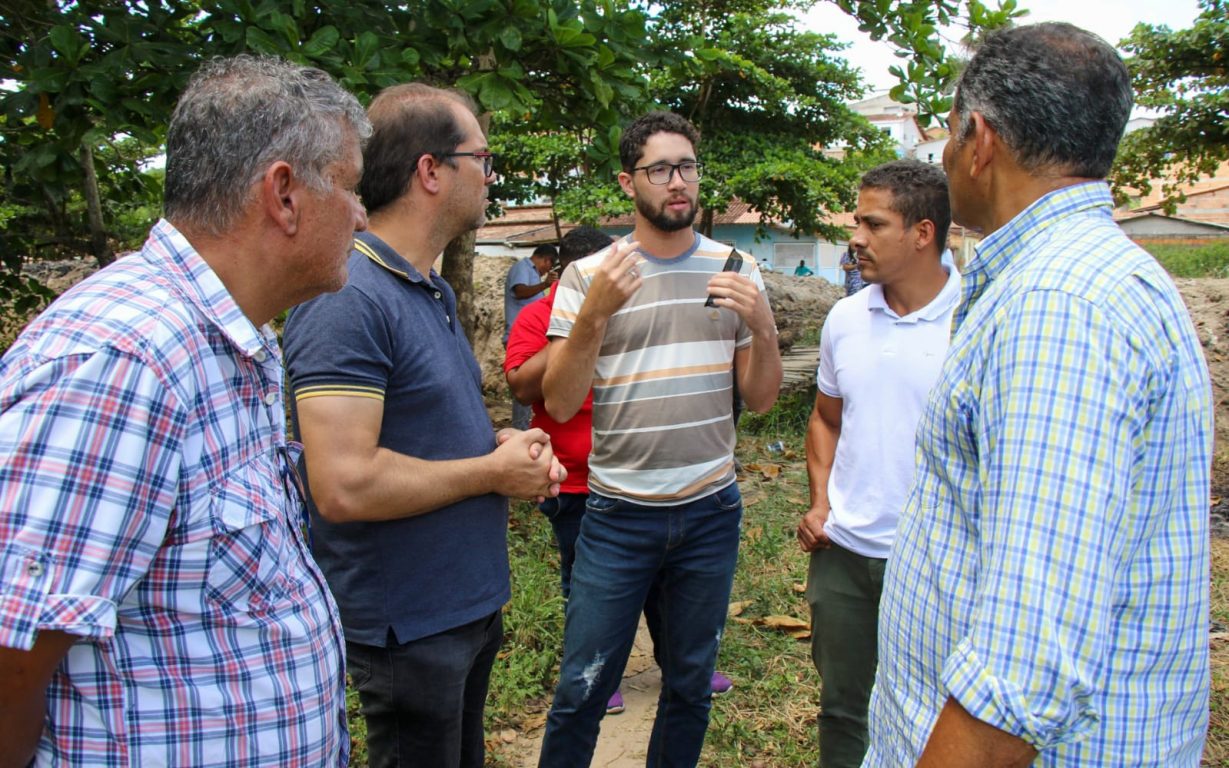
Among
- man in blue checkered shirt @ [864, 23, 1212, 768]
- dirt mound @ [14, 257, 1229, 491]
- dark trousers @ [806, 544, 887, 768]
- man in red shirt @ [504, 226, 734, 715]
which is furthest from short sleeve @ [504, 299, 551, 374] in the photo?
dirt mound @ [14, 257, 1229, 491]

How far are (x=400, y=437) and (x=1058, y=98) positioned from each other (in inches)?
56.1

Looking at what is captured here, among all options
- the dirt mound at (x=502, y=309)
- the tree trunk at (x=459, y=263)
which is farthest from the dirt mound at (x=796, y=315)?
the tree trunk at (x=459, y=263)

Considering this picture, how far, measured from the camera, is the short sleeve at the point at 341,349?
186cm

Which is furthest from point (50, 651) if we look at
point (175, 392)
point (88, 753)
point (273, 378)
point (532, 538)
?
point (532, 538)

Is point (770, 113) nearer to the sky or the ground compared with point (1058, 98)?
nearer to the sky

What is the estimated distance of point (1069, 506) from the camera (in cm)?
111

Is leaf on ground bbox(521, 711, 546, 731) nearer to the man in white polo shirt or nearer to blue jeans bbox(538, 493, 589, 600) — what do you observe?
blue jeans bbox(538, 493, 589, 600)

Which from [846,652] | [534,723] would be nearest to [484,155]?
[846,652]

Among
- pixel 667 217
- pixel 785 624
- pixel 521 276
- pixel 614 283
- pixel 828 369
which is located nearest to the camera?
pixel 614 283

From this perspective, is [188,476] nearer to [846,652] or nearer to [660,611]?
[660,611]

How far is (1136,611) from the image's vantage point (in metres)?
1.25

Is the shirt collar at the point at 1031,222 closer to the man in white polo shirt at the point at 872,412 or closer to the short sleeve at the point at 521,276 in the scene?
the man in white polo shirt at the point at 872,412

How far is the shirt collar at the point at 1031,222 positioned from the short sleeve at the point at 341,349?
3.89 ft

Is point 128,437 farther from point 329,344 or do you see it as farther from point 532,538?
point 532,538
